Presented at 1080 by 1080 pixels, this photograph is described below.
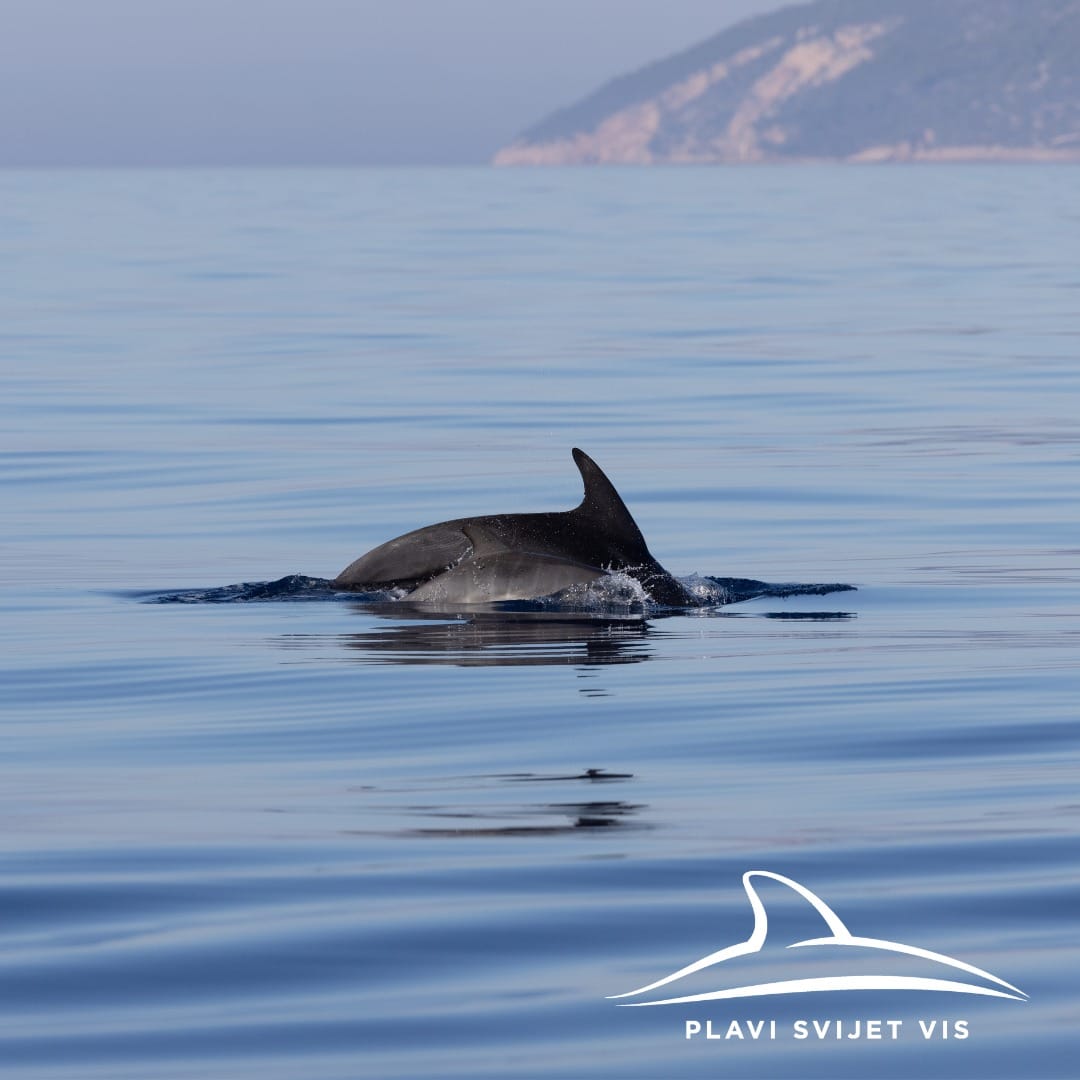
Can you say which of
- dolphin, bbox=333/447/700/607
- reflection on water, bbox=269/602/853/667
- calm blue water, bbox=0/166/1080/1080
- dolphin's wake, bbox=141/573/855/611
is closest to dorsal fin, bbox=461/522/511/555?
dolphin, bbox=333/447/700/607

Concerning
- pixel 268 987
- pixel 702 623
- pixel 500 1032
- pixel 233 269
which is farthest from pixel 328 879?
pixel 233 269

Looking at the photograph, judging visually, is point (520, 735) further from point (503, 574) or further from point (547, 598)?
point (503, 574)

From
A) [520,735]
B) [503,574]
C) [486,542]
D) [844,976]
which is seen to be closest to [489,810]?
[520,735]

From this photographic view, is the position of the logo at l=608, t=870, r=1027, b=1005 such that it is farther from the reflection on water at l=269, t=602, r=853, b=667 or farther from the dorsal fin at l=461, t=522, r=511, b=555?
the dorsal fin at l=461, t=522, r=511, b=555

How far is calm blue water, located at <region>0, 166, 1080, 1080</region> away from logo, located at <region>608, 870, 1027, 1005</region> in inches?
2.3

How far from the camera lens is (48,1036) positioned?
6555 mm

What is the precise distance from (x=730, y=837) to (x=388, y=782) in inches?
66.4

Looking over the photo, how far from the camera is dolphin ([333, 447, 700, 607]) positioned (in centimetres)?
1446

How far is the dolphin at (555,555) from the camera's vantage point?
47.4 feet

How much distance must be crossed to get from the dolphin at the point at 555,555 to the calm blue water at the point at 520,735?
421 millimetres

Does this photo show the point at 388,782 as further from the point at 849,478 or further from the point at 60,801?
the point at 849,478

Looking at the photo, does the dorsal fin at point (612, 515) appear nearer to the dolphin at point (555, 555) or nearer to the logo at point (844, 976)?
the dolphin at point (555, 555)

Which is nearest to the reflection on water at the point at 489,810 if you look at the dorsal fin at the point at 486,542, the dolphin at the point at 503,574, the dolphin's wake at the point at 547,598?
the dolphin's wake at the point at 547,598

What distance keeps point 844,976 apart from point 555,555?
778 cm
